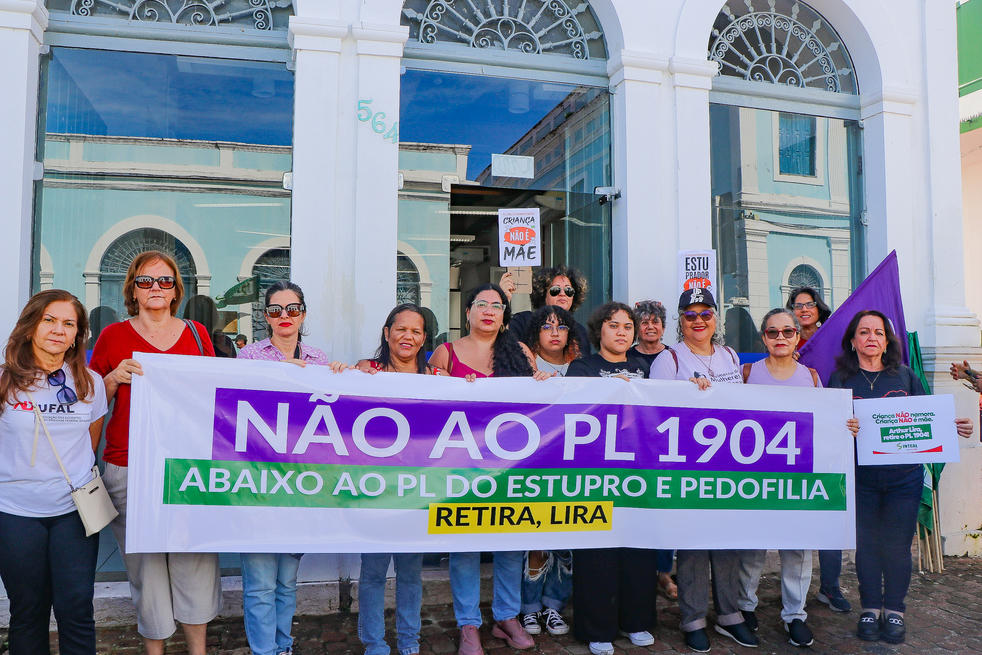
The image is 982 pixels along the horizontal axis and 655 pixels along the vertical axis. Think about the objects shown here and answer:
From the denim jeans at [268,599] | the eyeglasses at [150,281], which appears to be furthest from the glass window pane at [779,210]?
the eyeglasses at [150,281]

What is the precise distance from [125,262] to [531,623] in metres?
3.69

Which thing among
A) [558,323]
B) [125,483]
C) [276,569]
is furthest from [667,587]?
[125,483]

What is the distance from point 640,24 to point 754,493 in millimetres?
3818

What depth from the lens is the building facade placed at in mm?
5180

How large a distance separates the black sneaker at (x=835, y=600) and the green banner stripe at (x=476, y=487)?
0.83 m

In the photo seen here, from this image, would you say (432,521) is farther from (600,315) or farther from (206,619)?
(600,315)

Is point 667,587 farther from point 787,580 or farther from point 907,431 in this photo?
point 907,431

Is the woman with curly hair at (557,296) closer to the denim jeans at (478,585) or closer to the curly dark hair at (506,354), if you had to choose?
the curly dark hair at (506,354)

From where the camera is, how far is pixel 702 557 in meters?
4.27

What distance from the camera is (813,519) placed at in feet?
14.4

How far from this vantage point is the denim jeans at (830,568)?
486 centimetres

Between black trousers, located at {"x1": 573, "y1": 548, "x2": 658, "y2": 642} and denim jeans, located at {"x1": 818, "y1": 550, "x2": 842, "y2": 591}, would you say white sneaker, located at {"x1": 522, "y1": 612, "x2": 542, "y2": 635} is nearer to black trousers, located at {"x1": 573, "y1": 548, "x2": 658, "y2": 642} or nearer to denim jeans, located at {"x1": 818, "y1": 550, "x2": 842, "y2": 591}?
black trousers, located at {"x1": 573, "y1": 548, "x2": 658, "y2": 642}

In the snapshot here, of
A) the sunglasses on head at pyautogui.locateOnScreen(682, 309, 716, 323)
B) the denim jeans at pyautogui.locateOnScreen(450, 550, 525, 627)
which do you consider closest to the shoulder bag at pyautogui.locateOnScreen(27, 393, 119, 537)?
the denim jeans at pyautogui.locateOnScreen(450, 550, 525, 627)

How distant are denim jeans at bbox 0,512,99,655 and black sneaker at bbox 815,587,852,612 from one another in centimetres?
438
